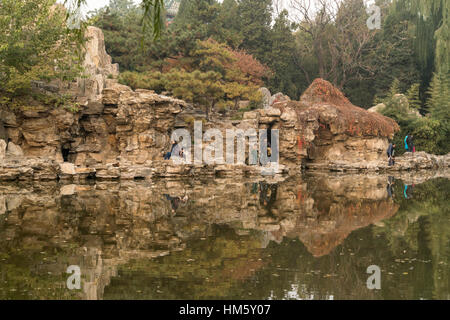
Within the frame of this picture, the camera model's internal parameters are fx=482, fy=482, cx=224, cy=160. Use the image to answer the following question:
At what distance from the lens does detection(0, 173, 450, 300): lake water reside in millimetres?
5070

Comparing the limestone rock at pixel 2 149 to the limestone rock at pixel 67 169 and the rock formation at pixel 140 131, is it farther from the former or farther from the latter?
the limestone rock at pixel 67 169

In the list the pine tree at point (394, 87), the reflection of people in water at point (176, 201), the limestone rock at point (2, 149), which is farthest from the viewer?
the pine tree at point (394, 87)

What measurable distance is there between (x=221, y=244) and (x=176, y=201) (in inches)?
174

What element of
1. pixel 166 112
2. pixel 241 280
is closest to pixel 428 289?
pixel 241 280

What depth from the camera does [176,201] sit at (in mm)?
11406

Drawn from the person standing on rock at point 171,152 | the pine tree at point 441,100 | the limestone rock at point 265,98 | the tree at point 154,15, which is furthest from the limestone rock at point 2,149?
the pine tree at point 441,100

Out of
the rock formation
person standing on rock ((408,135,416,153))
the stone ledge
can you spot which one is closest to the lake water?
the stone ledge

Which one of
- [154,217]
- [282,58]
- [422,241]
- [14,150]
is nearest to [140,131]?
[14,150]

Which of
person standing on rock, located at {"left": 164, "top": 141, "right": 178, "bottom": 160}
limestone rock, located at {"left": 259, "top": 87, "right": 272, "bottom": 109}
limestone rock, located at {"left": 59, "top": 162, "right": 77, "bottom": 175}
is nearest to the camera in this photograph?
limestone rock, located at {"left": 59, "top": 162, "right": 77, "bottom": 175}

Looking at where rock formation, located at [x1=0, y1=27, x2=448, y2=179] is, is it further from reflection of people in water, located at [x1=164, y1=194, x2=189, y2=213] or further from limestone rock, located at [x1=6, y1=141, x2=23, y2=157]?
reflection of people in water, located at [x1=164, y1=194, x2=189, y2=213]

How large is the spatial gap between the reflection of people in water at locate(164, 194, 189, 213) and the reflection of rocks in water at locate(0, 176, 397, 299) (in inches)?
0.9

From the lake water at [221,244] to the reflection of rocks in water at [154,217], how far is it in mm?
26

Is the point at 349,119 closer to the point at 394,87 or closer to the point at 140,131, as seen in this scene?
the point at 394,87

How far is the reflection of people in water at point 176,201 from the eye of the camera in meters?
10.5
